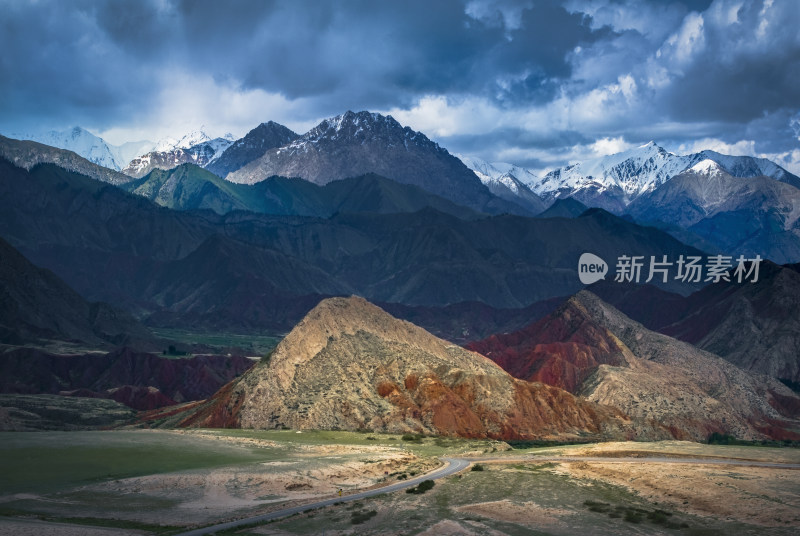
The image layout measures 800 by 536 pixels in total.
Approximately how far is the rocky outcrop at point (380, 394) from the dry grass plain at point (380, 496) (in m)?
28.3

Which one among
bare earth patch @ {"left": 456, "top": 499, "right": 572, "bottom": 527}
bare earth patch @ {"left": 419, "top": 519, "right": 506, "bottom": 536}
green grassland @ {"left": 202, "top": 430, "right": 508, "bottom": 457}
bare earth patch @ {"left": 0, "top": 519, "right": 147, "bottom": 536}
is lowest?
bare earth patch @ {"left": 0, "top": 519, "right": 147, "bottom": 536}

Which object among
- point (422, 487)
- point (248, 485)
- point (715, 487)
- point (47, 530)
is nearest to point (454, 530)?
Result: point (422, 487)

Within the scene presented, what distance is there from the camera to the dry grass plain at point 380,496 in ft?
250

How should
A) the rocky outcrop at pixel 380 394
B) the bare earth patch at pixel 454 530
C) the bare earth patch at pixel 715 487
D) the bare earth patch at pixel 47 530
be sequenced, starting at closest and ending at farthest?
1. the bare earth patch at pixel 47 530
2. the bare earth patch at pixel 454 530
3. the bare earth patch at pixel 715 487
4. the rocky outcrop at pixel 380 394

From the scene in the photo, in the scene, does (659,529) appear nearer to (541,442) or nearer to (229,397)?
(541,442)

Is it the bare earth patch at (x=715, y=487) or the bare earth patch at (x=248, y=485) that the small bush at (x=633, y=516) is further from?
the bare earth patch at (x=248, y=485)

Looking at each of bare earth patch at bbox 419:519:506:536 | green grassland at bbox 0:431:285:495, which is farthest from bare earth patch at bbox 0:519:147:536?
bare earth patch at bbox 419:519:506:536

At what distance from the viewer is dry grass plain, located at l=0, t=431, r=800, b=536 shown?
76.2m

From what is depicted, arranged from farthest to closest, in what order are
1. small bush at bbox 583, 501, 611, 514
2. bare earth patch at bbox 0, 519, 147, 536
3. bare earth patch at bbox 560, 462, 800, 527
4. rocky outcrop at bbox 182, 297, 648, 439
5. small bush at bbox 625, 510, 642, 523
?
rocky outcrop at bbox 182, 297, 648, 439, small bush at bbox 583, 501, 611, 514, bare earth patch at bbox 560, 462, 800, 527, small bush at bbox 625, 510, 642, 523, bare earth patch at bbox 0, 519, 147, 536

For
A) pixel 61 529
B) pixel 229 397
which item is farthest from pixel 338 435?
pixel 61 529

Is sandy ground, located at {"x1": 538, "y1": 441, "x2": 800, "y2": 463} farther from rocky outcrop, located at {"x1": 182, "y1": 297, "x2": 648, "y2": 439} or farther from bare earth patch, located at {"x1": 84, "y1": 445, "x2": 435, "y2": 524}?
rocky outcrop, located at {"x1": 182, "y1": 297, "x2": 648, "y2": 439}

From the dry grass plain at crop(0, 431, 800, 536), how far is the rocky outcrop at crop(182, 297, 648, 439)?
28295 millimetres

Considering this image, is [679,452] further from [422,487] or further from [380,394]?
[380,394]

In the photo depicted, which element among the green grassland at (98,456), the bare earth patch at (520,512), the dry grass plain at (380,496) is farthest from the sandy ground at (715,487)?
the green grassland at (98,456)
